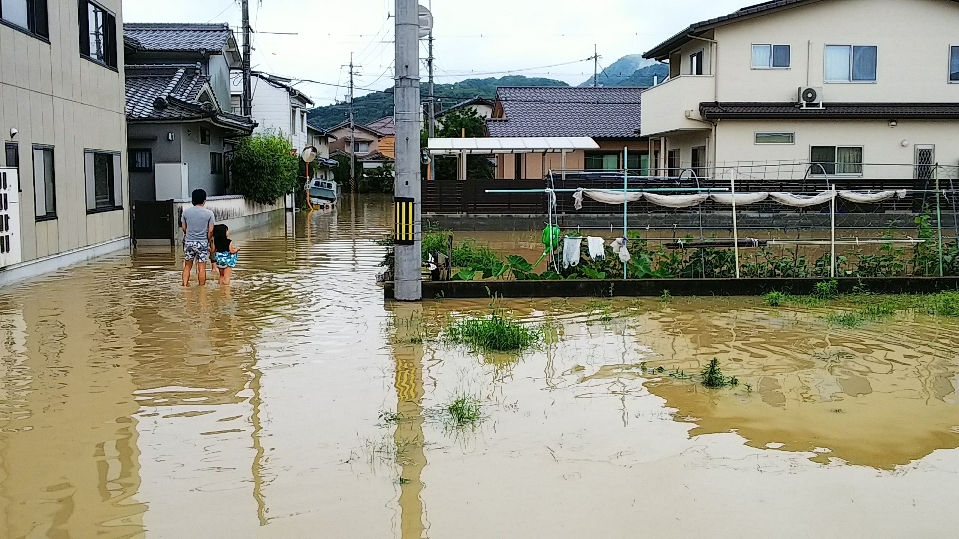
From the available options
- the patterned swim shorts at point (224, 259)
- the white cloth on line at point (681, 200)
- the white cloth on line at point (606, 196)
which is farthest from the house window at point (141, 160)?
the white cloth on line at point (681, 200)

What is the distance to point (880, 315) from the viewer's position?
1173cm

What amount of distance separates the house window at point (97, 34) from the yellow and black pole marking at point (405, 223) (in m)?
8.89

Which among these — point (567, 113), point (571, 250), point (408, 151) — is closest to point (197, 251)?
point (408, 151)

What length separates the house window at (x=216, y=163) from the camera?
28.0 metres

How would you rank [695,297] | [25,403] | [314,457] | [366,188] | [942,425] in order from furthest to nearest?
1. [366,188]
2. [695,297]
3. [25,403]
4. [942,425]
5. [314,457]

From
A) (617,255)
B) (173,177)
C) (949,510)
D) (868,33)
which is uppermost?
(868,33)

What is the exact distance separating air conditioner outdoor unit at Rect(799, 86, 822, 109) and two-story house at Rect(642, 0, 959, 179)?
67 mm

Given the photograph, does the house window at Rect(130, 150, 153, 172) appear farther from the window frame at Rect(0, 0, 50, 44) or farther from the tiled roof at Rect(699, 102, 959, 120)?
the tiled roof at Rect(699, 102, 959, 120)

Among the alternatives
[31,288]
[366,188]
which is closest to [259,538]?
[31,288]

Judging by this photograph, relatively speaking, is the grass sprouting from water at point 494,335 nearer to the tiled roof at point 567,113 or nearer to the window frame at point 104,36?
the window frame at point 104,36

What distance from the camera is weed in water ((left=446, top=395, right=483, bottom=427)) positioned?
690cm

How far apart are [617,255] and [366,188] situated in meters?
53.1

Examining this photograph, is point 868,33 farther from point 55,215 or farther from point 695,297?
point 55,215

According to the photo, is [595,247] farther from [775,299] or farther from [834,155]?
[834,155]
